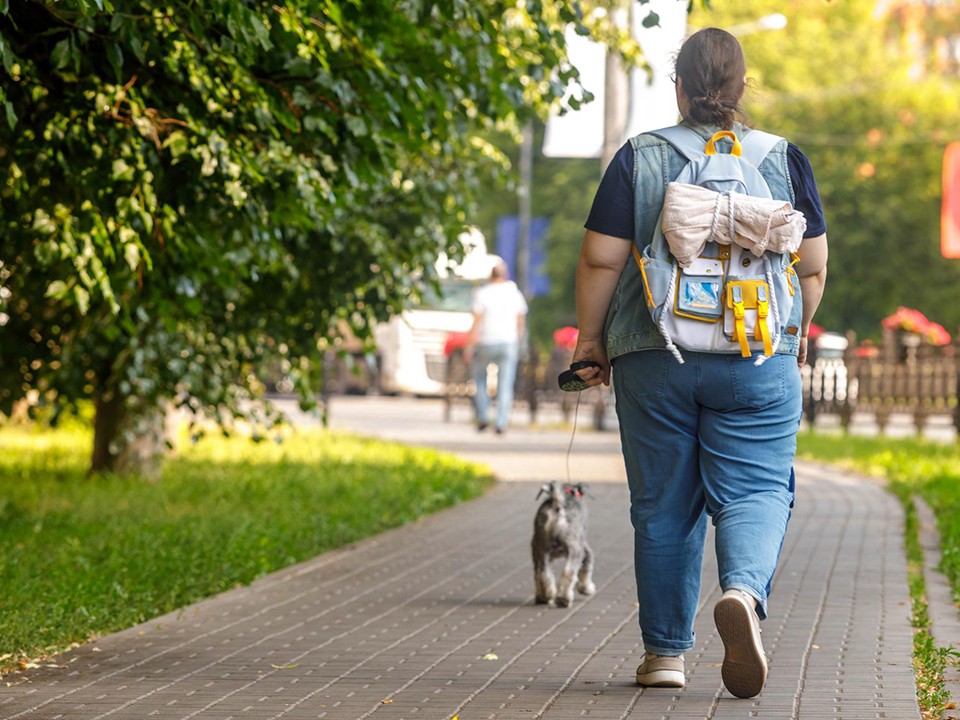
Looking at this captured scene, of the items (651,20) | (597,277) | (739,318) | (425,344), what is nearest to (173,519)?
(651,20)

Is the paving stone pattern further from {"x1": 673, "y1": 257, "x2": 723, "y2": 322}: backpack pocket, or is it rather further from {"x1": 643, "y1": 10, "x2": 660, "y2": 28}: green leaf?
{"x1": 643, "y1": 10, "x2": 660, "y2": 28}: green leaf

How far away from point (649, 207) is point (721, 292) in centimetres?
35

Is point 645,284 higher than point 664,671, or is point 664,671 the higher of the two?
point 645,284

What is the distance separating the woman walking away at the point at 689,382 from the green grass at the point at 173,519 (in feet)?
7.43

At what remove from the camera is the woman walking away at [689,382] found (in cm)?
491

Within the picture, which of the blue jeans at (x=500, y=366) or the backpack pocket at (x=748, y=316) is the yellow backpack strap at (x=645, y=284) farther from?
the blue jeans at (x=500, y=366)

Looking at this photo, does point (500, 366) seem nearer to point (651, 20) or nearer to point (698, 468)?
point (651, 20)

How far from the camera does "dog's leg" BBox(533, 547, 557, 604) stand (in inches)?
281

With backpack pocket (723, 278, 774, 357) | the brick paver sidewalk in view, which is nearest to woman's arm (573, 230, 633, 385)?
backpack pocket (723, 278, 774, 357)

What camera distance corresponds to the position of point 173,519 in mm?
9844

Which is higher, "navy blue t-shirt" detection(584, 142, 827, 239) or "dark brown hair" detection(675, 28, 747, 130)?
"dark brown hair" detection(675, 28, 747, 130)

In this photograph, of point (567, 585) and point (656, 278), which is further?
point (567, 585)

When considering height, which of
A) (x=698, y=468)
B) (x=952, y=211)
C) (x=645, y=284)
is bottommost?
(x=698, y=468)

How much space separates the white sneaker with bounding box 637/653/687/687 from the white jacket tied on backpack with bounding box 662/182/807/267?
127 cm
